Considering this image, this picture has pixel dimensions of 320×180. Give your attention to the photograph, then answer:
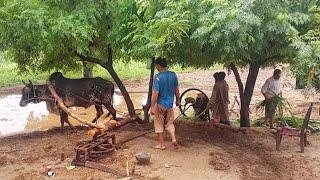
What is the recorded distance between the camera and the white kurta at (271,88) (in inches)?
542

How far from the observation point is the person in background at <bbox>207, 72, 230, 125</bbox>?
12.6 m

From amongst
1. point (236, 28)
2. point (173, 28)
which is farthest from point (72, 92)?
point (236, 28)

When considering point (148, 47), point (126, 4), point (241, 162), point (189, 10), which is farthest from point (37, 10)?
point (241, 162)

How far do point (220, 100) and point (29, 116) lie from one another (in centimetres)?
972

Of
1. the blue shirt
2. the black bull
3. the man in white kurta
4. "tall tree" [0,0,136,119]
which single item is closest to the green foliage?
the blue shirt

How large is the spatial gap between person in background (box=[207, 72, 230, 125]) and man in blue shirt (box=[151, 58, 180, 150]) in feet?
9.16

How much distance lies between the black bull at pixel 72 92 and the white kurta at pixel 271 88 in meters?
4.73

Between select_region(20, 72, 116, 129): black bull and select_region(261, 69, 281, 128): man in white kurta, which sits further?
select_region(261, 69, 281, 128): man in white kurta

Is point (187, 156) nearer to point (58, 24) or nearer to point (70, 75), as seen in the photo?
point (58, 24)

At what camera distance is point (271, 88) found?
45.4ft

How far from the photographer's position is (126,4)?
1044 cm

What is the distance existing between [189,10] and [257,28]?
143cm

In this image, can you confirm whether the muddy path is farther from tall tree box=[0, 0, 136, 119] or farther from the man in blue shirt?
tall tree box=[0, 0, 136, 119]

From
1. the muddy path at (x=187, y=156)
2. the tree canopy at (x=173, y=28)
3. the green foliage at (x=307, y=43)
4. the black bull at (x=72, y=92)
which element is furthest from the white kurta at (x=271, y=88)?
the black bull at (x=72, y=92)
